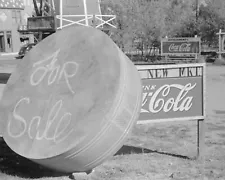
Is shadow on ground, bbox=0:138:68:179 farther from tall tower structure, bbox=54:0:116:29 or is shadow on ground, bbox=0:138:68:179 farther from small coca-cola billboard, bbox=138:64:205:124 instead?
tall tower structure, bbox=54:0:116:29

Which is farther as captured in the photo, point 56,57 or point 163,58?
point 163,58

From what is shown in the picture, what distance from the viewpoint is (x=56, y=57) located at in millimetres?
5168

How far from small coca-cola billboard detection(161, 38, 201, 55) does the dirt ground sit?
14.6m

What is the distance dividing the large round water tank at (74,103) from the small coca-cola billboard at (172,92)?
751 millimetres

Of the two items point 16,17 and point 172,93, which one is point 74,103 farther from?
point 16,17

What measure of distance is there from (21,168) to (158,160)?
195cm

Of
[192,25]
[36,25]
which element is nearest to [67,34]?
[36,25]

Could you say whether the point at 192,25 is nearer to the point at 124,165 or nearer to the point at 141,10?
the point at 141,10

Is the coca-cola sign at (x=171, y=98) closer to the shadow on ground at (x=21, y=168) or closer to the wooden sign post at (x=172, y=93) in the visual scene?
the wooden sign post at (x=172, y=93)

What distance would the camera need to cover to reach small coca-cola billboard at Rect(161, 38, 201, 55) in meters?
21.7

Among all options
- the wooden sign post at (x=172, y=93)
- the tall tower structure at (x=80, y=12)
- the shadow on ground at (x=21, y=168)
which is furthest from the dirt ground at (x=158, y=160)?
the tall tower structure at (x=80, y=12)

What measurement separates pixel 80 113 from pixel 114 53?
2.78ft

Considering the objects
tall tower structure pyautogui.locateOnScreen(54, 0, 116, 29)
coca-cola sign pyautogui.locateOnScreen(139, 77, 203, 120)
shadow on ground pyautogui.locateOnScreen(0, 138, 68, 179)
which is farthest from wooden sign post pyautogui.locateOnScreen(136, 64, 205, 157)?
tall tower structure pyautogui.locateOnScreen(54, 0, 116, 29)

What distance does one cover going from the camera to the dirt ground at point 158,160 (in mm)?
4891
